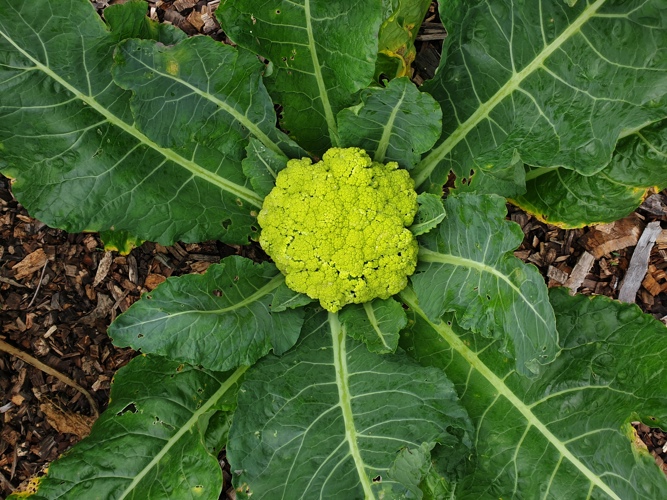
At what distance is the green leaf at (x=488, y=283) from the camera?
196 cm

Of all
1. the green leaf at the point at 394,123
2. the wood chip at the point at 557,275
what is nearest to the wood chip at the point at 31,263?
the green leaf at the point at 394,123

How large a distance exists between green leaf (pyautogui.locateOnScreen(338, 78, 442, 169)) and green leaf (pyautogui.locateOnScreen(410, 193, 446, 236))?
19cm

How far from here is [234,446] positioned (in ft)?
7.49

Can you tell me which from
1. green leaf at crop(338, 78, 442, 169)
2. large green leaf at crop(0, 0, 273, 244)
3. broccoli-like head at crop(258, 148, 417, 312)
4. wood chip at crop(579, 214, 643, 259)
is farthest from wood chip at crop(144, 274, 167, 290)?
wood chip at crop(579, 214, 643, 259)

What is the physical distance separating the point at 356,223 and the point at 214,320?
0.66 metres

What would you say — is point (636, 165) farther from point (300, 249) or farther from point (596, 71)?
point (300, 249)

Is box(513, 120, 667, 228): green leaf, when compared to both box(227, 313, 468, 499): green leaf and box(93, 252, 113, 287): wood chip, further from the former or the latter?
box(93, 252, 113, 287): wood chip

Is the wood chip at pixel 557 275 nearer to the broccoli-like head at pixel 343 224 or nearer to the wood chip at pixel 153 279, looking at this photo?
the broccoli-like head at pixel 343 224

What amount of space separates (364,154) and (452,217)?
1.41 ft

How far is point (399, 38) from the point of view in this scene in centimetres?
252

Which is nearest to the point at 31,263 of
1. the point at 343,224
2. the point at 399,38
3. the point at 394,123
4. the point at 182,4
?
the point at 182,4

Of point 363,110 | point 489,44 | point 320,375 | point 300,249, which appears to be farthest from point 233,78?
point 320,375

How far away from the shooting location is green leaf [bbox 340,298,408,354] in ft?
7.70

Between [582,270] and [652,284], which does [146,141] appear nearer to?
[582,270]
